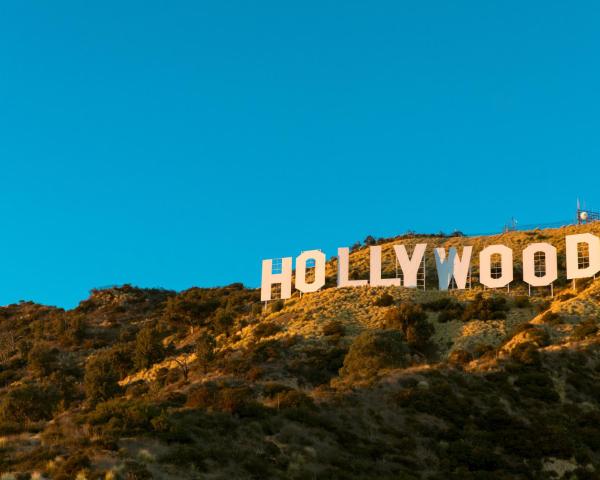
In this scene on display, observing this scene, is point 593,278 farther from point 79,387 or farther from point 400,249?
point 79,387

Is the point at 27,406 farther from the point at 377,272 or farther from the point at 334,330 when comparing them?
the point at 377,272

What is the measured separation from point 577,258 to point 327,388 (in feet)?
118

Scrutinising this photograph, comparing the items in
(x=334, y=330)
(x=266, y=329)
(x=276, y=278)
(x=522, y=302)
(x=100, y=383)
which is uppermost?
(x=276, y=278)

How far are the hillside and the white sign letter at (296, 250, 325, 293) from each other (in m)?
1.69

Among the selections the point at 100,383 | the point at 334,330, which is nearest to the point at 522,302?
the point at 334,330

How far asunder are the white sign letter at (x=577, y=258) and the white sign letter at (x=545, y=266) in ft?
4.45

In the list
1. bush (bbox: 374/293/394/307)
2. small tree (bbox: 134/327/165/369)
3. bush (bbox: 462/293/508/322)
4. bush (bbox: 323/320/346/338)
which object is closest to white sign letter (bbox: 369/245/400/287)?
bush (bbox: 374/293/394/307)

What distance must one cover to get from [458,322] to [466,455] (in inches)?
1274

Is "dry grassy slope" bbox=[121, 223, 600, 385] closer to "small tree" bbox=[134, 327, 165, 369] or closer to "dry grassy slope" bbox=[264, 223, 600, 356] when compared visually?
"dry grassy slope" bbox=[264, 223, 600, 356]

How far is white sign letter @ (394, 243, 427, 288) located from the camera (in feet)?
258

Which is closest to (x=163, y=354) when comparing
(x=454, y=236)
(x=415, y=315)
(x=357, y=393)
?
(x=415, y=315)

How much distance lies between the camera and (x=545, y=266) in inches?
2928

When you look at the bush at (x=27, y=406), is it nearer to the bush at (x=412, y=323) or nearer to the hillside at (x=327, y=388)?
the hillside at (x=327, y=388)

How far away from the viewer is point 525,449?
40.2 metres
